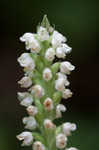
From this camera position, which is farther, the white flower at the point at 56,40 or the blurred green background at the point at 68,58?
the blurred green background at the point at 68,58

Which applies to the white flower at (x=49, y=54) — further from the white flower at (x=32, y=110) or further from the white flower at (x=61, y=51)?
the white flower at (x=32, y=110)

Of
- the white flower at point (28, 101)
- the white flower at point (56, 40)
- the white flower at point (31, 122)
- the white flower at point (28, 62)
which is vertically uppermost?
the white flower at point (56, 40)

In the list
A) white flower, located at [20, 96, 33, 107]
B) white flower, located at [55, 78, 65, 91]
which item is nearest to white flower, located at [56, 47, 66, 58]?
white flower, located at [55, 78, 65, 91]

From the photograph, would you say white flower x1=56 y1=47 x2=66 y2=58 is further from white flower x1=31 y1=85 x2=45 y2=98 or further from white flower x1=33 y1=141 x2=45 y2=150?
white flower x1=33 y1=141 x2=45 y2=150

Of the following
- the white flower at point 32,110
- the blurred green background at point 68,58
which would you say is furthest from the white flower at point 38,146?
the blurred green background at point 68,58

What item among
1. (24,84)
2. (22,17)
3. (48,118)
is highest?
(22,17)
